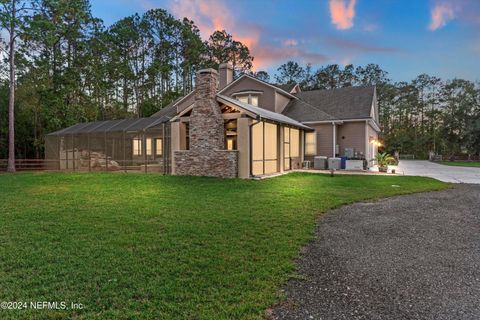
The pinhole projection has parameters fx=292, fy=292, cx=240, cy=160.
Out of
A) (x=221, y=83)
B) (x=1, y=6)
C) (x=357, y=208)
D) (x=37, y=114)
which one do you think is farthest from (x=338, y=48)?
(x=37, y=114)

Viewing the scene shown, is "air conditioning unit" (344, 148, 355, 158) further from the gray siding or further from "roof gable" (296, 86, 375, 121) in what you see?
"roof gable" (296, 86, 375, 121)

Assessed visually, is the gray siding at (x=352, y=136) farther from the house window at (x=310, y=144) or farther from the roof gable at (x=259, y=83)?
the roof gable at (x=259, y=83)

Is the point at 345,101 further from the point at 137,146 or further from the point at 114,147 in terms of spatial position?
the point at 114,147

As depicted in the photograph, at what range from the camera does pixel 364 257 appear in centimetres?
398

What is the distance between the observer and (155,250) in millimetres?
4090

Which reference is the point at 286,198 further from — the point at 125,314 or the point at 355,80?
the point at 355,80

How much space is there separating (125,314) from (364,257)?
305 centimetres

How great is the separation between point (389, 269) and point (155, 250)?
10.0 ft

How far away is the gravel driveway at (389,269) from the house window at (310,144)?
1188 centimetres

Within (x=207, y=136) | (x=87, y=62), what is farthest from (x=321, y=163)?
(x=87, y=62)

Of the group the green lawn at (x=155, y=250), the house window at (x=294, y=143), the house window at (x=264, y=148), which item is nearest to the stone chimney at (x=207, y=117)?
the house window at (x=264, y=148)

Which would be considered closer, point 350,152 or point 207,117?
point 207,117

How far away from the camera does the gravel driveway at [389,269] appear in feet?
8.84

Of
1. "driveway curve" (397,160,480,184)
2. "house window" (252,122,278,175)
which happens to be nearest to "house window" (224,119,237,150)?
"house window" (252,122,278,175)
